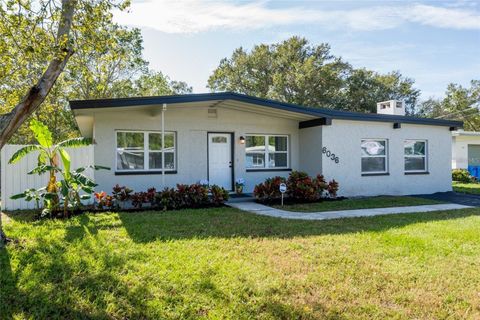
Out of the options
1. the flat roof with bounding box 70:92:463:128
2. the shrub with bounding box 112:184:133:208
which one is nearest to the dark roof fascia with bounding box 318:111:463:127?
the flat roof with bounding box 70:92:463:128

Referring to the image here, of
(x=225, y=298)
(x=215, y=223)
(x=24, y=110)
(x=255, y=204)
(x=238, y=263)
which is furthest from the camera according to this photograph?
(x=255, y=204)

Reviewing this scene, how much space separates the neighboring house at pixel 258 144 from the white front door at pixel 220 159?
4cm

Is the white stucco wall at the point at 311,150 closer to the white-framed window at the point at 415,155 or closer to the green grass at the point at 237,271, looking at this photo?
the white-framed window at the point at 415,155

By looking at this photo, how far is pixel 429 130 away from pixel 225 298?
1343 centimetres

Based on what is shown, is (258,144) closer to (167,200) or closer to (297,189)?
(297,189)

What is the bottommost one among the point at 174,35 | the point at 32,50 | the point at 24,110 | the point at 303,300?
the point at 303,300

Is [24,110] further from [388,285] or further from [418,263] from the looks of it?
[418,263]

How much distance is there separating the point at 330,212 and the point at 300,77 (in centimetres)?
2210

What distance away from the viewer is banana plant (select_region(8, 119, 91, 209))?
8.17 m

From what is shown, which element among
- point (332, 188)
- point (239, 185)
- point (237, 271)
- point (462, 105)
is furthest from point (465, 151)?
point (237, 271)

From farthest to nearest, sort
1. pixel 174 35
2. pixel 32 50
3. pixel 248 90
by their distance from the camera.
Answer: pixel 248 90
pixel 174 35
pixel 32 50

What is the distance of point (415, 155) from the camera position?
14.2 metres

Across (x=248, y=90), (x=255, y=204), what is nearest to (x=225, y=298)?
(x=255, y=204)

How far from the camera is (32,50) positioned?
6.28 m
